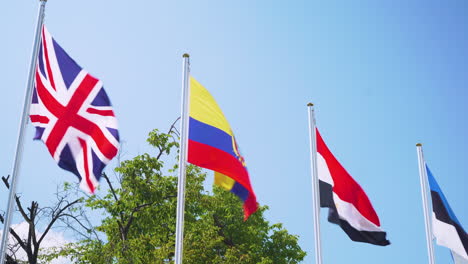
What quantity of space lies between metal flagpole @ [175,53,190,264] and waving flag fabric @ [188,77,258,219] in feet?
0.74

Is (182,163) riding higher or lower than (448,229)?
higher

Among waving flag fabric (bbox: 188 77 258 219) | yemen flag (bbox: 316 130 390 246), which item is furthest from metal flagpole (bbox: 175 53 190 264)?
yemen flag (bbox: 316 130 390 246)

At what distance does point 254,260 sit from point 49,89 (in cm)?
2210

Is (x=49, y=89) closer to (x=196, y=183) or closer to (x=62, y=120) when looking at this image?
(x=62, y=120)

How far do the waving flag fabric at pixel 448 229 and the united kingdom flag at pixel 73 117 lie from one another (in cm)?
946

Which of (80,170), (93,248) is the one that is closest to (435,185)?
(80,170)

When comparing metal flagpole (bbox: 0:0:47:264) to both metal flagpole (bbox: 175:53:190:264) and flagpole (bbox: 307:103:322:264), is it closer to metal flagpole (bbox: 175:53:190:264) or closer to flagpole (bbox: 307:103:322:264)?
metal flagpole (bbox: 175:53:190:264)

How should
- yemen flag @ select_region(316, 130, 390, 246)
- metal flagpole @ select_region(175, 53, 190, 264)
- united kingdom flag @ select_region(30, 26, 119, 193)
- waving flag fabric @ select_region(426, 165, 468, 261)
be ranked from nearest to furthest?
1. united kingdom flag @ select_region(30, 26, 119, 193)
2. metal flagpole @ select_region(175, 53, 190, 264)
3. yemen flag @ select_region(316, 130, 390, 246)
4. waving flag fabric @ select_region(426, 165, 468, 261)

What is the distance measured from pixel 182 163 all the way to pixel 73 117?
245cm

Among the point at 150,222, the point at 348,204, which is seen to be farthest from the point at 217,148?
the point at 150,222

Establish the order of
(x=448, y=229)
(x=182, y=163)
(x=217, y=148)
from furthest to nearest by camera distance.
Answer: (x=448, y=229) → (x=217, y=148) → (x=182, y=163)

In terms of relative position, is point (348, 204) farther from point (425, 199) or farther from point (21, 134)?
point (21, 134)

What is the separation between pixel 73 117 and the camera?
1106 centimetres

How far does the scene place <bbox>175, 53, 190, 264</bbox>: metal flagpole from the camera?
11.3 metres
